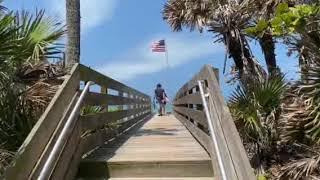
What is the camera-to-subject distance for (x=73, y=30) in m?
12.6

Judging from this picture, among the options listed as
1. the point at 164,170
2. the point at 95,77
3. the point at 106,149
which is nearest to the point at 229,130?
the point at 164,170

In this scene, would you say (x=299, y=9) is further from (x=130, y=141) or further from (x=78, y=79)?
(x=78, y=79)

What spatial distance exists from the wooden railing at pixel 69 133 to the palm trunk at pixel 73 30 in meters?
2.82

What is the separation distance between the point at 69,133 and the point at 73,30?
6.71 meters

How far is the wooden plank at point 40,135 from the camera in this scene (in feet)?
14.8

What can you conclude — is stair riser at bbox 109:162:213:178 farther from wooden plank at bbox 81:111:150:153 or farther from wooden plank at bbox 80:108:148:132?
wooden plank at bbox 80:108:148:132

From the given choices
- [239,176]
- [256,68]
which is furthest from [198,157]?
[256,68]

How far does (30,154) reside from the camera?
4.76 meters

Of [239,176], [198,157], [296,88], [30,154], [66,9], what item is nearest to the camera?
[239,176]

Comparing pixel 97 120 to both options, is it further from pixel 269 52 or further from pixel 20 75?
pixel 269 52

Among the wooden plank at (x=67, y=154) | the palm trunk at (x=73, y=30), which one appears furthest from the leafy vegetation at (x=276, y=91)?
the wooden plank at (x=67, y=154)

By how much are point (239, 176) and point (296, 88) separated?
6.27 metres

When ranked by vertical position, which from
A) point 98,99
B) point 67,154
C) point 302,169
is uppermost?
point 98,99

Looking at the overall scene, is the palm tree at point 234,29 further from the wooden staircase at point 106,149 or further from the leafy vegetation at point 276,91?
the wooden staircase at point 106,149
